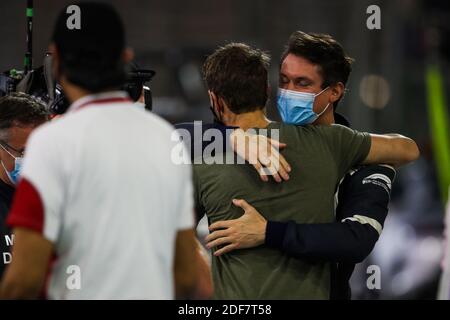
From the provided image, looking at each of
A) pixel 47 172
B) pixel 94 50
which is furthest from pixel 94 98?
pixel 47 172

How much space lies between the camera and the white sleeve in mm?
2658

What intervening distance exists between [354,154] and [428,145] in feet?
36.1

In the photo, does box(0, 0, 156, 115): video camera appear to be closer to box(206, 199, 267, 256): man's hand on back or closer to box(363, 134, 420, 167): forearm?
box(206, 199, 267, 256): man's hand on back

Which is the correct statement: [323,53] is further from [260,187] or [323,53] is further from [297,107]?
[260,187]

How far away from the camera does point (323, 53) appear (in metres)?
4.08

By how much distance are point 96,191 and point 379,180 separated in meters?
1.54

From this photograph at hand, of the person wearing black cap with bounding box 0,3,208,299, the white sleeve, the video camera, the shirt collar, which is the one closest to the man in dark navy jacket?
the video camera

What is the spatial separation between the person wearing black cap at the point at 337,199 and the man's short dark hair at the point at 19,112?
1029mm

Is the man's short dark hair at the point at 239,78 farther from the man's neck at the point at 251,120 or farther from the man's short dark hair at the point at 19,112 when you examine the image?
the man's short dark hair at the point at 19,112

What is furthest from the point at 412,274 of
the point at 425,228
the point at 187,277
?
the point at 187,277

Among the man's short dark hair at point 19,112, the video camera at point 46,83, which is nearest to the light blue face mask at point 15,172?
the man's short dark hair at point 19,112
